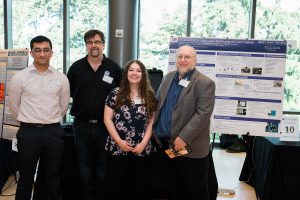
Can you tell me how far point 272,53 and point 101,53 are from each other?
1655mm

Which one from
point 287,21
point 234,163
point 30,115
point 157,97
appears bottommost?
point 234,163

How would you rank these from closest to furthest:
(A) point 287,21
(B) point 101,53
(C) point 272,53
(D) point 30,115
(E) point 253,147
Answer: (D) point 30,115
(B) point 101,53
(C) point 272,53
(E) point 253,147
(A) point 287,21

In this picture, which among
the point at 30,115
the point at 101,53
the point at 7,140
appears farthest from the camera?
the point at 7,140

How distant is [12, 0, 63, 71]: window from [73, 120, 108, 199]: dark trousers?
124 inches

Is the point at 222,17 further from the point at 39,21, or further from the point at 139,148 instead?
the point at 139,148

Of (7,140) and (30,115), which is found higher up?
(30,115)

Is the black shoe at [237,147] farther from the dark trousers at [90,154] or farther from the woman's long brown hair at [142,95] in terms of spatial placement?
the woman's long brown hair at [142,95]

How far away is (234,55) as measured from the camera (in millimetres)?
2928

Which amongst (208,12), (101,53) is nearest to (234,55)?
(101,53)

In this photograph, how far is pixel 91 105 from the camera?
2.56m

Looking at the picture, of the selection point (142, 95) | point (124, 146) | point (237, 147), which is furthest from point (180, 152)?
point (237, 147)

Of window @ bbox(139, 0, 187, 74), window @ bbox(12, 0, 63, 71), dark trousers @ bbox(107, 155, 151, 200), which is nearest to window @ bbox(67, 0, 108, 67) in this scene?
window @ bbox(12, 0, 63, 71)

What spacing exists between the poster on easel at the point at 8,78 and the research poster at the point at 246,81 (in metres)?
1.77

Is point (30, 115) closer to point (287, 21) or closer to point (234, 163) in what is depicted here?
point (234, 163)
